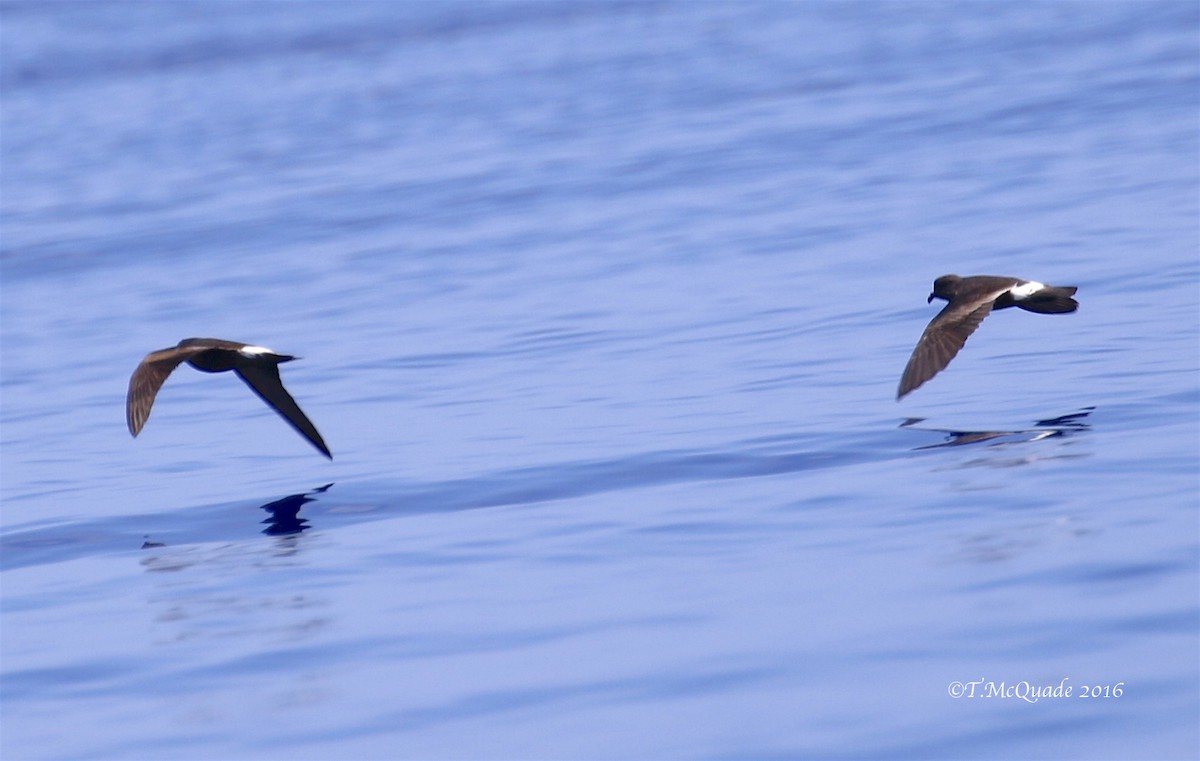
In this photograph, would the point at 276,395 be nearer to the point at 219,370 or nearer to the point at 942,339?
the point at 219,370

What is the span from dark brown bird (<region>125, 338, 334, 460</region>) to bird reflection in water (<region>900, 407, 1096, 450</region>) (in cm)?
348

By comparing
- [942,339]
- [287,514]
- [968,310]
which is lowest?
[287,514]

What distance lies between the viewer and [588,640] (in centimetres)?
720

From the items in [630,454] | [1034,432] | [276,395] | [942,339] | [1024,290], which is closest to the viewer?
[1034,432]

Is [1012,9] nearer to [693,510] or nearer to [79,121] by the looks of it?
[79,121]

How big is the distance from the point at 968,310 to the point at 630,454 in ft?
6.91

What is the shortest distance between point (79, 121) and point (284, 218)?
53.2 ft

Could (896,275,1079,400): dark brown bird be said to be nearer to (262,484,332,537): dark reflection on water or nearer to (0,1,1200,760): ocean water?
(0,1,1200,760): ocean water

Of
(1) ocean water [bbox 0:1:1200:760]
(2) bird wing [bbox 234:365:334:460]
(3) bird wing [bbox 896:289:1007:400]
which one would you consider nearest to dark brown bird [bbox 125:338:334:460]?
(2) bird wing [bbox 234:365:334:460]

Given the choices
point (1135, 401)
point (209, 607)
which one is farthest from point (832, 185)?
point (209, 607)

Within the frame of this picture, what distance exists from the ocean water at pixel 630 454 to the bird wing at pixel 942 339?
312 mm

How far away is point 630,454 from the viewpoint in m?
10.4

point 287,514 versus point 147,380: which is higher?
point 147,380

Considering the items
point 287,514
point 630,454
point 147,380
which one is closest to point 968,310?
point 630,454
